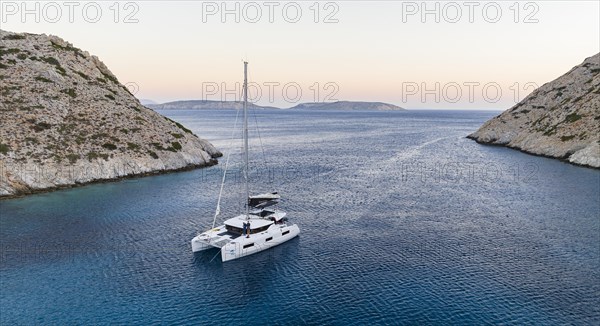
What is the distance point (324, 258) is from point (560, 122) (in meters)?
122

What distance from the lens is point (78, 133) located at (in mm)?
92188

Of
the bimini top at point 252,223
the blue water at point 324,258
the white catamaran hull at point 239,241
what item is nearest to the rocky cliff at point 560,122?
the blue water at point 324,258

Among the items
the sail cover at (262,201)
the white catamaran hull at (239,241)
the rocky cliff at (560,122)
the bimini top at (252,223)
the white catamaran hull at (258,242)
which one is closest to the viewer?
the white catamaran hull at (258,242)

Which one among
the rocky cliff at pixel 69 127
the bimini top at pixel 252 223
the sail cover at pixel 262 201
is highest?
the rocky cliff at pixel 69 127

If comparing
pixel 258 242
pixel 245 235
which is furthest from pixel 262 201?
pixel 258 242

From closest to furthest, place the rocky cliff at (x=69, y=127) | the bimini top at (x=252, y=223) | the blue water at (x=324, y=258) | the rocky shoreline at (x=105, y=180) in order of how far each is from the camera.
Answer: the blue water at (x=324, y=258) → the bimini top at (x=252, y=223) → the rocky shoreline at (x=105, y=180) → the rocky cliff at (x=69, y=127)

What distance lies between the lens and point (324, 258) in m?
47.8

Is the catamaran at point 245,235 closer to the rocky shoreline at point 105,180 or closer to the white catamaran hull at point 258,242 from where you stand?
the white catamaran hull at point 258,242

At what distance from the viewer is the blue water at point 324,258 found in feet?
117

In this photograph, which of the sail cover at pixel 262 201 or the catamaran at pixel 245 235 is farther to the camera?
the sail cover at pixel 262 201

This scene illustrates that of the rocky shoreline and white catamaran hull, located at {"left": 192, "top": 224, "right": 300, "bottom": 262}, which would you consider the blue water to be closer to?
white catamaran hull, located at {"left": 192, "top": 224, "right": 300, "bottom": 262}

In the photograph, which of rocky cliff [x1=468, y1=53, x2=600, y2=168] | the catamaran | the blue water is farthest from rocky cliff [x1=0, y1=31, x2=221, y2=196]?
rocky cliff [x1=468, y1=53, x2=600, y2=168]

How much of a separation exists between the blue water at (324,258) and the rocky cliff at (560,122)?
106 ft

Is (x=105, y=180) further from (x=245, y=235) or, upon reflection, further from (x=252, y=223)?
(x=245, y=235)
